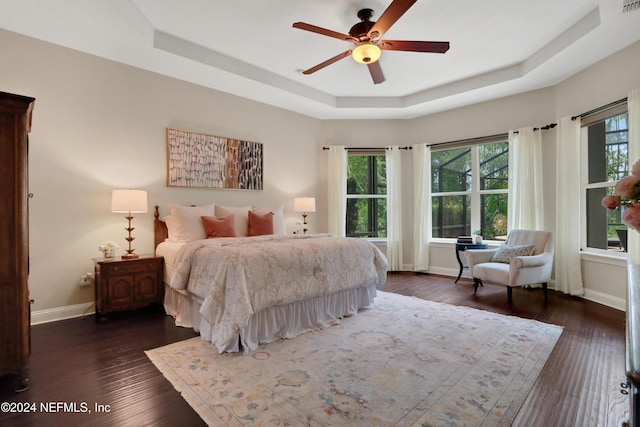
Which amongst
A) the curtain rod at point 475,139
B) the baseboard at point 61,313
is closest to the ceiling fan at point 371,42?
the curtain rod at point 475,139

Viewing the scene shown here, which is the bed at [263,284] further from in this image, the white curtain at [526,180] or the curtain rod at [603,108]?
the curtain rod at [603,108]

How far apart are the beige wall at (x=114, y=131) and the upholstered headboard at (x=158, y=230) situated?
61 millimetres

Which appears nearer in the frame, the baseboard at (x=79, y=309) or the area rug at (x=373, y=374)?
the area rug at (x=373, y=374)

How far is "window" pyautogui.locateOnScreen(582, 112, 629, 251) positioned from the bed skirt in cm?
297

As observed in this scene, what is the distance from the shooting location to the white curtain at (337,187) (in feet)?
19.2

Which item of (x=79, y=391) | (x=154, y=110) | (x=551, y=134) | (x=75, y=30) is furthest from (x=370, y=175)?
(x=79, y=391)

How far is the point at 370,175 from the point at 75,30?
4675mm

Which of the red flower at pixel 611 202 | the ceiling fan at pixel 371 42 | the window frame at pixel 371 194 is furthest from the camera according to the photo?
the window frame at pixel 371 194

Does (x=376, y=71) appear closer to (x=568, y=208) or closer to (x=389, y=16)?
(x=389, y=16)

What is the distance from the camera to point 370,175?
20.3ft

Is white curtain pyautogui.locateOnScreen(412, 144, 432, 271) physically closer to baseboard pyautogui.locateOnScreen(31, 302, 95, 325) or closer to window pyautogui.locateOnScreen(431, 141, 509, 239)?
window pyautogui.locateOnScreen(431, 141, 509, 239)

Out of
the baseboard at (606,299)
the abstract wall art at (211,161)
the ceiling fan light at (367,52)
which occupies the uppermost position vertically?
the ceiling fan light at (367,52)

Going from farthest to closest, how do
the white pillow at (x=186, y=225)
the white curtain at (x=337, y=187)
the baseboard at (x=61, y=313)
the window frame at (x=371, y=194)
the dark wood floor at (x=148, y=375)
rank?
the window frame at (x=371, y=194)
the white curtain at (x=337, y=187)
the white pillow at (x=186, y=225)
the baseboard at (x=61, y=313)
the dark wood floor at (x=148, y=375)

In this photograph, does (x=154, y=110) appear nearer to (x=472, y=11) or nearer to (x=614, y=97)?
(x=472, y=11)
